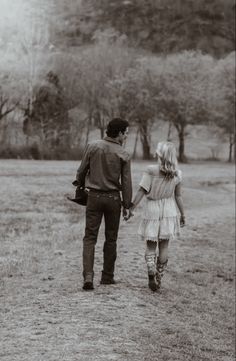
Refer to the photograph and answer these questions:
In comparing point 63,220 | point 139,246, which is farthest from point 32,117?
point 139,246

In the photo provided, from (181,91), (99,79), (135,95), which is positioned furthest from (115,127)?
(99,79)

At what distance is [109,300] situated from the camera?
33.4ft

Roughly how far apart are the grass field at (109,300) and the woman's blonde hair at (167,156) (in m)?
2.03

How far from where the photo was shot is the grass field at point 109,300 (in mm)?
8297

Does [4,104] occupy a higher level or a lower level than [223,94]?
lower

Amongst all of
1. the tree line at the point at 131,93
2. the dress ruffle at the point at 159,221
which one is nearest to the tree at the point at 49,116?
the tree line at the point at 131,93

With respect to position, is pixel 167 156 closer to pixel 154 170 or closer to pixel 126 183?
pixel 154 170

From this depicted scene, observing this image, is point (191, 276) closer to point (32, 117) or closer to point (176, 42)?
point (32, 117)

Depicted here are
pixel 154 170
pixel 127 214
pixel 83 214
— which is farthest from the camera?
pixel 83 214

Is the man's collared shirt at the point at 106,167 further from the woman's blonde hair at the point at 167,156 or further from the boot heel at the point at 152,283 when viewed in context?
the boot heel at the point at 152,283

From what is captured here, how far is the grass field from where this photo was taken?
8.30 meters

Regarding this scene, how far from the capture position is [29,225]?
61.9 feet

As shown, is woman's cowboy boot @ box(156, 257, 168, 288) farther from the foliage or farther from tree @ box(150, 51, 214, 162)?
the foliage

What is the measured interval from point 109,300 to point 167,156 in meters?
2.30
